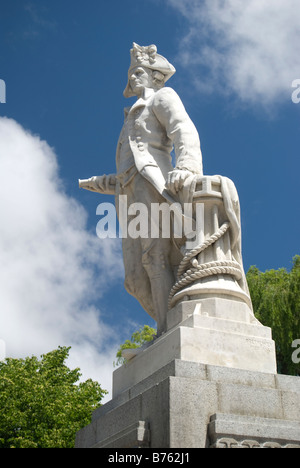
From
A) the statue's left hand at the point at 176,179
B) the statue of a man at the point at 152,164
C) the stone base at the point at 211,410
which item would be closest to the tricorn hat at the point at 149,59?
the statue of a man at the point at 152,164

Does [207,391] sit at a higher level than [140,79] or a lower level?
lower

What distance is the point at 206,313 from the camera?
687 cm

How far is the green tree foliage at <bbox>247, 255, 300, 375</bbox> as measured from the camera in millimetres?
18922

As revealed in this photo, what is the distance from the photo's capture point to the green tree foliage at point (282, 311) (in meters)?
18.9

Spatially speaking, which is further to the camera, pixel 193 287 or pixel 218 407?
pixel 193 287

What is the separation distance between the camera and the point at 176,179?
765cm

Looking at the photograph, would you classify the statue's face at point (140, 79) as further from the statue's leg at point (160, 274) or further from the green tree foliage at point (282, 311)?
the green tree foliage at point (282, 311)

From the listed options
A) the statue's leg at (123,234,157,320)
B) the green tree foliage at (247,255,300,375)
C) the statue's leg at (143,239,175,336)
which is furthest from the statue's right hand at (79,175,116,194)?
the green tree foliage at (247,255,300,375)

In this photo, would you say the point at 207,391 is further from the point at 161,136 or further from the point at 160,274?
the point at 161,136

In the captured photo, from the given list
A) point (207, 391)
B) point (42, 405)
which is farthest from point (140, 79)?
point (42, 405)

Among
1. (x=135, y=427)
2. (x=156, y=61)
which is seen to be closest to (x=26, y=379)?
(x=156, y=61)

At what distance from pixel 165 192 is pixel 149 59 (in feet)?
8.60
